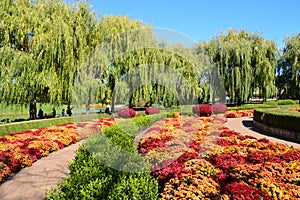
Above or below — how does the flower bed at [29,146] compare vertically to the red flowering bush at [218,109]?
below

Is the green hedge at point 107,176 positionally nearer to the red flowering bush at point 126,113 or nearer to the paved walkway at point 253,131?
the paved walkway at point 253,131

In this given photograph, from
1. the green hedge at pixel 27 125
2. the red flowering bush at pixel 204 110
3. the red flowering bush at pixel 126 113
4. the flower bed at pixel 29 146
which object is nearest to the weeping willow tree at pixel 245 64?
the red flowering bush at pixel 204 110

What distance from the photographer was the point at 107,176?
455 cm

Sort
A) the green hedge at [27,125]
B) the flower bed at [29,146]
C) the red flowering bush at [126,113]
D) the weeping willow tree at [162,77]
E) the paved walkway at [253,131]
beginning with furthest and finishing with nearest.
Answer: the weeping willow tree at [162,77] → the red flowering bush at [126,113] → the green hedge at [27,125] → the paved walkway at [253,131] → the flower bed at [29,146]

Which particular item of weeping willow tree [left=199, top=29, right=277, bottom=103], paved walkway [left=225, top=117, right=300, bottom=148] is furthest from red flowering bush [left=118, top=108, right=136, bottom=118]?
weeping willow tree [left=199, top=29, right=277, bottom=103]

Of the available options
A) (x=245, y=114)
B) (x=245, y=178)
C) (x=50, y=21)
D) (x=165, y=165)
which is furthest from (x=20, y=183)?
(x=245, y=114)

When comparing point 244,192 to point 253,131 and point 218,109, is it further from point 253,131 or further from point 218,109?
point 218,109

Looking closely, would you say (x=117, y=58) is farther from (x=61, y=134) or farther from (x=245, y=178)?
(x=245, y=178)

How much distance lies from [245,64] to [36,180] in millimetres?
23364

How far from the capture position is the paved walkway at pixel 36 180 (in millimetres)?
5402

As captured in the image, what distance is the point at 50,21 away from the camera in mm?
16359

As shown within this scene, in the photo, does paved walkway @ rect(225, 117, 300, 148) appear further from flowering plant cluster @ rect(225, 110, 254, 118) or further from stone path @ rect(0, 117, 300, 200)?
stone path @ rect(0, 117, 300, 200)

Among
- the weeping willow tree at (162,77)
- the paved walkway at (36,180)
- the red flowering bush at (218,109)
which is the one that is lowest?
the paved walkway at (36,180)

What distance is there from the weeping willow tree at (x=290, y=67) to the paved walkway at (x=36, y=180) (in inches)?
1185
